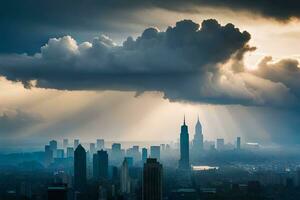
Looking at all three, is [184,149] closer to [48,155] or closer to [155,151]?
[155,151]

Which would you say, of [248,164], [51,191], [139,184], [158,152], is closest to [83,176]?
[139,184]

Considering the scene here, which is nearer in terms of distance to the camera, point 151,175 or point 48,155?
point 151,175

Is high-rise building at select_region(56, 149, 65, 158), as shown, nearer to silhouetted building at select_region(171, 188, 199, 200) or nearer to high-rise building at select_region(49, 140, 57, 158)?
high-rise building at select_region(49, 140, 57, 158)

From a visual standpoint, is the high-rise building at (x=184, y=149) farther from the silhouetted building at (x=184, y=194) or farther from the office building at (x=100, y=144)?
the silhouetted building at (x=184, y=194)

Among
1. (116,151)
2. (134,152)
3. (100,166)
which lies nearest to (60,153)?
(116,151)

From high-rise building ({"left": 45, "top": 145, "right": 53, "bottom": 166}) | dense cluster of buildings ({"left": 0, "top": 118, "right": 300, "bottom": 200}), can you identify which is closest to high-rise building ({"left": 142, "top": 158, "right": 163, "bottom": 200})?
dense cluster of buildings ({"left": 0, "top": 118, "right": 300, "bottom": 200})

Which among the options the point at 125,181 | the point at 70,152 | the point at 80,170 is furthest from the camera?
the point at 70,152
